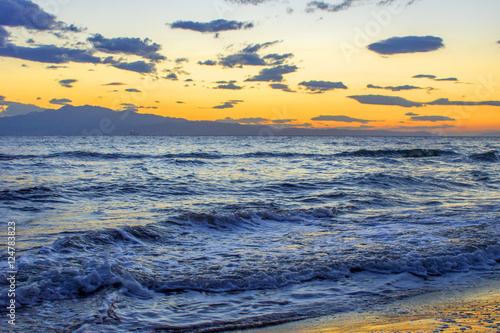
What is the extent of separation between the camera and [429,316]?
4.11 m

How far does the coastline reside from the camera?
375 cm

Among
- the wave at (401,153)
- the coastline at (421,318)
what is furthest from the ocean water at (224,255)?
the wave at (401,153)

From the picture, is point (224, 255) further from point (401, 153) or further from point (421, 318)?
point (401, 153)

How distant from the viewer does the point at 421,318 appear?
159 inches

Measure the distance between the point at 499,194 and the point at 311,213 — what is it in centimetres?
918

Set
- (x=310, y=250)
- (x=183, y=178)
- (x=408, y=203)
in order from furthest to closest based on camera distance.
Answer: (x=183, y=178), (x=408, y=203), (x=310, y=250)

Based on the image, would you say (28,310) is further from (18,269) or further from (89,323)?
(18,269)

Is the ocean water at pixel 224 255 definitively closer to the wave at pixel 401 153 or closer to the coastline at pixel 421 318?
the coastline at pixel 421 318

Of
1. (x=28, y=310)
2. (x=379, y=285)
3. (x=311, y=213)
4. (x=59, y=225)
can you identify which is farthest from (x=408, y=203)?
(x=28, y=310)

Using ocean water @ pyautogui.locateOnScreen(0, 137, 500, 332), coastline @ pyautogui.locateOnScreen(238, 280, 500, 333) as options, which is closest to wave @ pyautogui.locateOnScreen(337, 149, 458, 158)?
ocean water @ pyautogui.locateOnScreen(0, 137, 500, 332)

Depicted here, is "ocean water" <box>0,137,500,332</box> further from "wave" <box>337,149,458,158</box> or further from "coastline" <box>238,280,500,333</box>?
"wave" <box>337,149,458,158</box>

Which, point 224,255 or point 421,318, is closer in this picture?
point 421,318

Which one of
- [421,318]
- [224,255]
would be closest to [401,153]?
[224,255]

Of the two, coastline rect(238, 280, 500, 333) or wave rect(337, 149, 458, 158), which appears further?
wave rect(337, 149, 458, 158)
